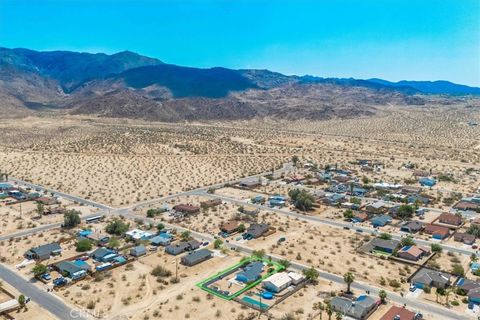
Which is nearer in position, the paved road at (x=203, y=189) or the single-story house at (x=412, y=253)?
the single-story house at (x=412, y=253)

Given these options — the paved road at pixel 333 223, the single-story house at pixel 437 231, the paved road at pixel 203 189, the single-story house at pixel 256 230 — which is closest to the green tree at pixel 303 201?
the paved road at pixel 333 223

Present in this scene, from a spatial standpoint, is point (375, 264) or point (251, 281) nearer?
point (251, 281)

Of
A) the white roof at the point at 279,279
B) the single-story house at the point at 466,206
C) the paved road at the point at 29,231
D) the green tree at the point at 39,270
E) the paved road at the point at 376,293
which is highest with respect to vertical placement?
the green tree at the point at 39,270

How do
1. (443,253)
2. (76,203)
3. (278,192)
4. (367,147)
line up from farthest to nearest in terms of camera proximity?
(367,147), (278,192), (76,203), (443,253)

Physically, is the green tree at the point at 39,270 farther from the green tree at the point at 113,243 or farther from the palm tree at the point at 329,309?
the palm tree at the point at 329,309

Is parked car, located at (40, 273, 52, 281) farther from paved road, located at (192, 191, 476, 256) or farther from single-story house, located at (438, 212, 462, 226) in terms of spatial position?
single-story house, located at (438, 212, 462, 226)

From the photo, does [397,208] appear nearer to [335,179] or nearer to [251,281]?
[335,179]

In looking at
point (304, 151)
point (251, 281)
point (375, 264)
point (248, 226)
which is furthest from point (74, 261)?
point (304, 151)
